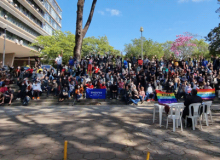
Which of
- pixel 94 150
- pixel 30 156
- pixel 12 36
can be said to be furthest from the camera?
pixel 12 36

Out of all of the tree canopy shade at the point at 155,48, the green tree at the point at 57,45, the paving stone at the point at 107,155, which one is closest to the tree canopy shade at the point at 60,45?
the green tree at the point at 57,45

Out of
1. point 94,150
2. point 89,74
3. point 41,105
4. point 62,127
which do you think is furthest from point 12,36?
point 94,150

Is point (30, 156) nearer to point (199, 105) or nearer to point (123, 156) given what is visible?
point (123, 156)

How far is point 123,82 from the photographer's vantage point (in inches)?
545

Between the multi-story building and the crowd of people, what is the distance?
13547 millimetres

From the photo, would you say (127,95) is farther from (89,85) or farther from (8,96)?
(8,96)

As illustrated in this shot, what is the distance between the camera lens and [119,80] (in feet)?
46.5

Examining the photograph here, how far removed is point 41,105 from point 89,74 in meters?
5.47

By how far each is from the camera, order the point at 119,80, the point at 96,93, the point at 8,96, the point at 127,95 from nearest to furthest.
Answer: the point at 8,96 → the point at 127,95 → the point at 96,93 → the point at 119,80

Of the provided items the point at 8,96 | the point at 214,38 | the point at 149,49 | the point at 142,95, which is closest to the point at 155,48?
the point at 149,49

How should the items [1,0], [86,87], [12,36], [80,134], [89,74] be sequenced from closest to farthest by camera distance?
1. [80,134]
2. [86,87]
3. [89,74]
4. [1,0]
5. [12,36]

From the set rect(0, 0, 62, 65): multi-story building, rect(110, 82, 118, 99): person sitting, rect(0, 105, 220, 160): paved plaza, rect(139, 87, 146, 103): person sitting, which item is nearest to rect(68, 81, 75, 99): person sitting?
rect(110, 82, 118, 99): person sitting

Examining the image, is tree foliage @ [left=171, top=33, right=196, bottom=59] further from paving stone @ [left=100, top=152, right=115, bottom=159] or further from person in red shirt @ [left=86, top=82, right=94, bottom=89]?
paving stone @ [left=100, top=152, right=115, bottom=159]

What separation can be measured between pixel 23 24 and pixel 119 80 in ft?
122
